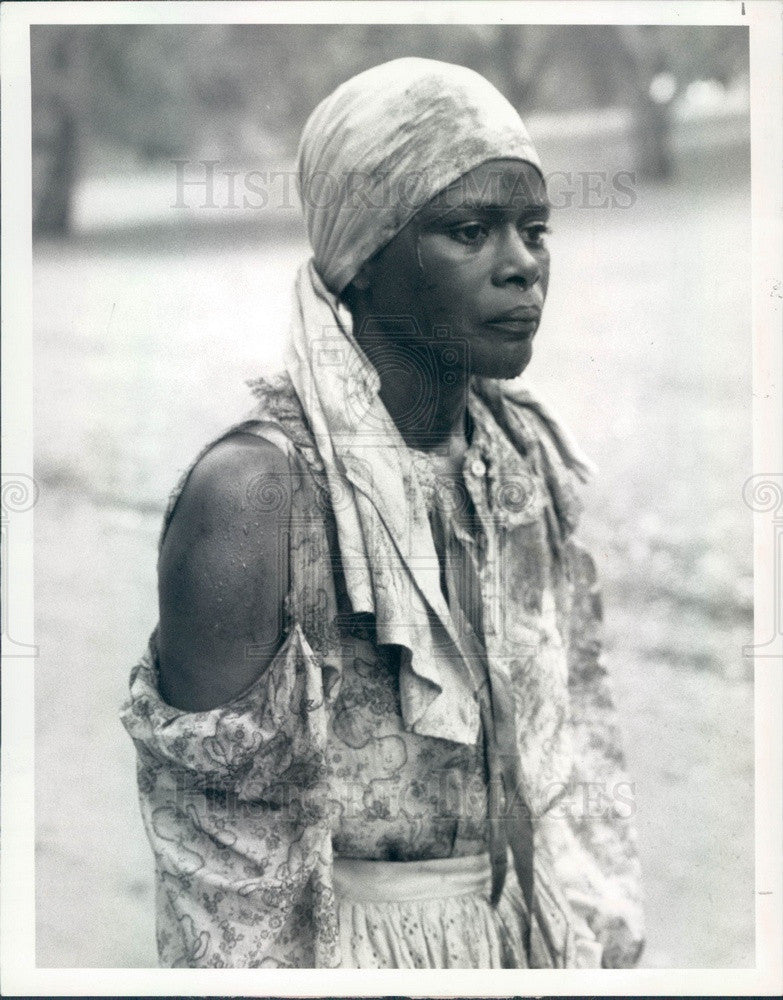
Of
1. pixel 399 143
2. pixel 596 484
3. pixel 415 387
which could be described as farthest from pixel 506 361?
pixel 596 484

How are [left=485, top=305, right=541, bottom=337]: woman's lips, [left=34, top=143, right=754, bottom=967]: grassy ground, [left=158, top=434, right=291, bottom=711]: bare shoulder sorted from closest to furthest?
[left=158, top=434, right=291, bottom=711]: bare shoulder → [left=485, top=305, right=541, bottom=337]: woman's lips → [left=34, top=143, right=754, bottom=967]: grassy ground

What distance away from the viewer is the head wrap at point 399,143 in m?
2.93

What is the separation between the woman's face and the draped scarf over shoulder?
0.03 metres

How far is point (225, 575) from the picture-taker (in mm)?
2885

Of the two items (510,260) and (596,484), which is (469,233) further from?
(596,484)

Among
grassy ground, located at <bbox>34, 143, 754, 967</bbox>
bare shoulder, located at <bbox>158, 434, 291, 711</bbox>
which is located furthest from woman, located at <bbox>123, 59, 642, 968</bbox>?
grassy ground, located at <bbox>34, 143, 754, 967</bbox>

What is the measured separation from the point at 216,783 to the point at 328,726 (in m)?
0.24

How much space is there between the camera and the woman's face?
295 cm

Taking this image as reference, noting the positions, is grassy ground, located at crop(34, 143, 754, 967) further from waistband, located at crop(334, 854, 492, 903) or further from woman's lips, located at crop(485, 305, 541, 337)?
waistband, located at crop(334, 854, 492, 903)

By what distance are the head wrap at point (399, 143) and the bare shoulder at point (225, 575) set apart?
0.47 meters

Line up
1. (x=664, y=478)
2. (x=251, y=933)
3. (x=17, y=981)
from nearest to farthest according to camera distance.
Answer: (x=251, y=933) < (x=17, y=981) < (x=664, y=478)

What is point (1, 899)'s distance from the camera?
3.35 metres

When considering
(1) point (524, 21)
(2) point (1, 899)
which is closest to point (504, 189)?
(1) point (524, 21)

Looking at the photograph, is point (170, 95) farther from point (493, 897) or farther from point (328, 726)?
point (493, 897)
